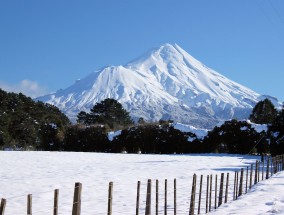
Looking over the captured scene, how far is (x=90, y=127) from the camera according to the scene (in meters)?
37.3

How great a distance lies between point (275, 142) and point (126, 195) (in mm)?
18290

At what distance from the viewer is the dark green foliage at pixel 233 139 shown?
31516 millimetres

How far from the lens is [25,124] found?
35938mm

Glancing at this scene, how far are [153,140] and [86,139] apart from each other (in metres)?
6.08

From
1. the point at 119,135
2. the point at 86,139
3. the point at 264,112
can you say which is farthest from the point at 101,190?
the point at 264,112

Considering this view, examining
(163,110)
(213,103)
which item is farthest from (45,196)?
(213,103)

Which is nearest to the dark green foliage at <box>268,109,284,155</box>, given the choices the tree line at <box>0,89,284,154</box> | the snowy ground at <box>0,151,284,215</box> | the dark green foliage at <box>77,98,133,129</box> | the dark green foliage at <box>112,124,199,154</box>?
the tree line at <box>0,89,284,154</box>

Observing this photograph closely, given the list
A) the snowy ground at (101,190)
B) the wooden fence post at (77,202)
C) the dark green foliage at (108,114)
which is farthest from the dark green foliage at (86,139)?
the wooden fence post at (77,202)

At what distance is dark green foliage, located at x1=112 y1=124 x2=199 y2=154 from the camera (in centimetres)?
3438

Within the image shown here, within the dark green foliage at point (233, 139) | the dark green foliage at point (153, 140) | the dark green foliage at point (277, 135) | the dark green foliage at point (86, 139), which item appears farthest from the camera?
the dark green foliage at point (86, 139)

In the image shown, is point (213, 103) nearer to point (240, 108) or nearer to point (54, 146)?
point (240, 108)

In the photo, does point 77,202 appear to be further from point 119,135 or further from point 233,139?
point 119,135

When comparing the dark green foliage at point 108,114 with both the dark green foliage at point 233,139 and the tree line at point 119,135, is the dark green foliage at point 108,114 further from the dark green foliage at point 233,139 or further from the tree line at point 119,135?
the dark green foliage at point 233,139

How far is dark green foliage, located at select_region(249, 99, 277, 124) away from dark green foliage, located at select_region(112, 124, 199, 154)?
8429 millimetres
